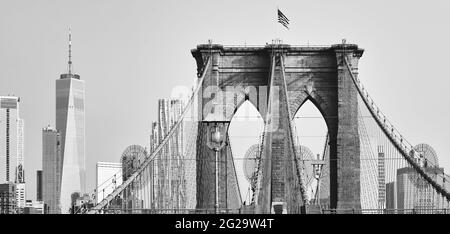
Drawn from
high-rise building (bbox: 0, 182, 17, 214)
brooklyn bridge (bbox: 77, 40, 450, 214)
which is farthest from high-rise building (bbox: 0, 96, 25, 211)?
brooklyn bridge (bbox: 77, 40, 450, 214)

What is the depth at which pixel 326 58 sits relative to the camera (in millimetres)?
63938

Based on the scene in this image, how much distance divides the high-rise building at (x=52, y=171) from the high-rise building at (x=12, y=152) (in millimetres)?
2561

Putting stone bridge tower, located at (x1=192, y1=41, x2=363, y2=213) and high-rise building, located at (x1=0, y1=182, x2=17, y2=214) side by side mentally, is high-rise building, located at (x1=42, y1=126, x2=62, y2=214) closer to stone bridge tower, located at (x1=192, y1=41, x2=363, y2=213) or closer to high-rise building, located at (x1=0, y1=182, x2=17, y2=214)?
high-rise building, located at (x1=0, y1=182, x2=17, y2=214)

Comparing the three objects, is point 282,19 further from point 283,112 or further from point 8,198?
point 8,198

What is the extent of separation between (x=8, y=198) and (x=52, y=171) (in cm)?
1128

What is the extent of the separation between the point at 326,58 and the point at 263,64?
12.7 feet

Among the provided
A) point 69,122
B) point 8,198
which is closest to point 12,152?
point 8,198

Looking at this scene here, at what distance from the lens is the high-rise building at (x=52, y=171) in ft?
307

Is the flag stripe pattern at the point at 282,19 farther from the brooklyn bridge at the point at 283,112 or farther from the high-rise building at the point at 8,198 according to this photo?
the high-rise building at the point at 8,198

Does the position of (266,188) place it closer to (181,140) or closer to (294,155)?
(294,155)
